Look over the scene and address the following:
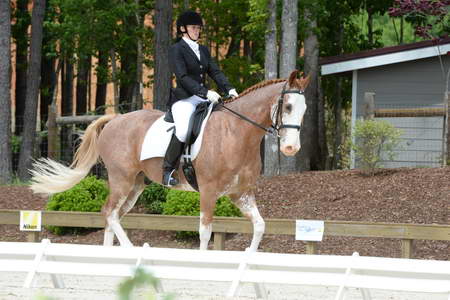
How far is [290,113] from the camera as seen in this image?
27.2 ft

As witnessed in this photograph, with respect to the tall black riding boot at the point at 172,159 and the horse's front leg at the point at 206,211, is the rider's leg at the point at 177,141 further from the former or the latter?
the horse's front leg at the point at 206,211

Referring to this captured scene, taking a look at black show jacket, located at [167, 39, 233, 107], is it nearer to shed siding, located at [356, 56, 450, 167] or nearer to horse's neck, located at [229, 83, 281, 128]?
horse's neck, located at [229, 83, 281, 128]

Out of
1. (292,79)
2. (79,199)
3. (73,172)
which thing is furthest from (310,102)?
(292,79)

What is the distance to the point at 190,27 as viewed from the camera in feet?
30.2

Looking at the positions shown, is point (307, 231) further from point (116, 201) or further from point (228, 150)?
point (116, 201)

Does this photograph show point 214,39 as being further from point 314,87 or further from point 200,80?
point 200,80

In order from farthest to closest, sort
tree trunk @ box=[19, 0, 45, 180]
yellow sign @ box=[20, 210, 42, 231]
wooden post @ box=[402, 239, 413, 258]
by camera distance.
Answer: tree trunk @ box=[19, 0, 45, 180] < yellow sign @ box=[20, 210, 42, 231] < wooden post @ box=[402, 239, 413, 258]

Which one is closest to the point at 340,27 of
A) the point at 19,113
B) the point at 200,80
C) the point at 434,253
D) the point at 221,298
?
the point at 19,113

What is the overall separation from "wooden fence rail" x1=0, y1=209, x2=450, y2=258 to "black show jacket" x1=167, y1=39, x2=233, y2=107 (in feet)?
7.39

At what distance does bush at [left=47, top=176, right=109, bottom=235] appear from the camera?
13.4 meters

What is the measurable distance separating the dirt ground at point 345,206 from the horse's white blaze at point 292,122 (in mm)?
3900

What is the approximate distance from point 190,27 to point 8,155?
32.9 feet

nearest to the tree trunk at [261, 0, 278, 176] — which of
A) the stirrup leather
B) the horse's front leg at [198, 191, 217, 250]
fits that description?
the stirrup leather

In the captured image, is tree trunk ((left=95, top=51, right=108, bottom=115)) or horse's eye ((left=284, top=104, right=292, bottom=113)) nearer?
horse's eye ((left=284, top=104, right=292, bottom=113))
